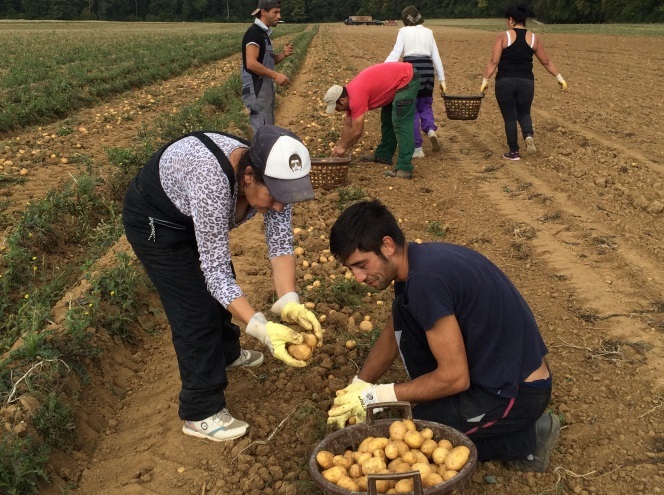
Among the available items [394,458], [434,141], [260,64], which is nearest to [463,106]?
[434,141]

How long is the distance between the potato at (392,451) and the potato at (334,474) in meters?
0.20

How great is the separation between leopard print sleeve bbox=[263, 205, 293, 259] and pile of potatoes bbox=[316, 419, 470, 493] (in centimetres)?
104

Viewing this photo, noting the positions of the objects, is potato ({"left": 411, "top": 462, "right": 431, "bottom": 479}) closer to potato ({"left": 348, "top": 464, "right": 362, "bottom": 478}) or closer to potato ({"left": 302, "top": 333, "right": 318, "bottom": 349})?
potato ({"left": 348, "top": 464, "right": 362, "bottom": 478})

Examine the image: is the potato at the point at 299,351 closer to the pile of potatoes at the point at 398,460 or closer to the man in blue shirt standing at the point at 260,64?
the pile of potatoes at the point at 398,460

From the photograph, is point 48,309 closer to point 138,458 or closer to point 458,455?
point 138,458

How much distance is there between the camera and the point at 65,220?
6.51 m

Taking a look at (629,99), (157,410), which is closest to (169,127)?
(157,410)

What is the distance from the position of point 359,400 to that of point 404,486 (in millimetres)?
641

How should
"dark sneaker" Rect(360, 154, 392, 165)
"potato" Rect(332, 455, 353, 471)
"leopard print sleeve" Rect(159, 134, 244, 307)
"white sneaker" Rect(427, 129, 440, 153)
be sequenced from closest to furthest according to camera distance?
"potato" Rect(332, 455, 353, 471), "leopard print sleeve" Rect(159, 134, 244, 307), "dark sneaker" Rect(360, 154, 392, 165), "white sneaker" Rect(427, 129, 440, 153)

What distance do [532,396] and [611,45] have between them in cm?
2167

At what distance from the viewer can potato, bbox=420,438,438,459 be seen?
2654 mm

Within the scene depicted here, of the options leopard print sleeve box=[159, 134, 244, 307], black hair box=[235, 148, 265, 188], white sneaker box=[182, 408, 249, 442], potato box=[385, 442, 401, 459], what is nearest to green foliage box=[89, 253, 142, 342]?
white sneaker box=[182, 408, 249, 442]

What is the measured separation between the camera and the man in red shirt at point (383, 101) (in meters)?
6.65

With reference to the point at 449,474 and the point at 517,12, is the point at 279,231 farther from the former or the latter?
the point at 517,12
